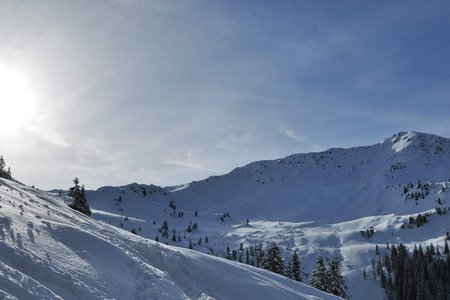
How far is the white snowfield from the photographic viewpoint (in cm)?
1747

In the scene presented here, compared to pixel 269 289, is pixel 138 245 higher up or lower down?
higher up

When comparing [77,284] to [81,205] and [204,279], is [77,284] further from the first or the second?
[81,205]

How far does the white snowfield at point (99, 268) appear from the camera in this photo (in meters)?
17.5

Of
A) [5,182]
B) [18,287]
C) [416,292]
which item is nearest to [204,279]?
[18,287]

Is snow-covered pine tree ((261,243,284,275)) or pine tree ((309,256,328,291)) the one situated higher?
snow-covered pine tree ((261,243,284,275))

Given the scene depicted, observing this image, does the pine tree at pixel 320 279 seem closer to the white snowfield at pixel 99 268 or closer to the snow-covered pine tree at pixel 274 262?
the snow-covered pine tree at pixel 274 262

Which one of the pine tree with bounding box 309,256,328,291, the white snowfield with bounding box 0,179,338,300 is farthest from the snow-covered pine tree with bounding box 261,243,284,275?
the white snowfield with bounding box 0,179,338,300

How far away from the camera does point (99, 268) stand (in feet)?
67.8

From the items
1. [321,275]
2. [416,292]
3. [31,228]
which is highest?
[31,228]

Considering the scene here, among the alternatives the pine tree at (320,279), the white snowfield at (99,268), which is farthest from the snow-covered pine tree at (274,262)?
the white snowfield at (99,268)

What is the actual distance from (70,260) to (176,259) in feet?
24.7

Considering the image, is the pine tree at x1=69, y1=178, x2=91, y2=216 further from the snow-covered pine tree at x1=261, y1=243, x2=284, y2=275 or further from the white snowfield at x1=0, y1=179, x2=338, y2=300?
the white snowfield at x1=0, y1=179, x2=338, y2=300

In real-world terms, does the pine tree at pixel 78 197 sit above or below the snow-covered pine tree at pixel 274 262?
above

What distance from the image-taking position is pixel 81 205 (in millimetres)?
62781
